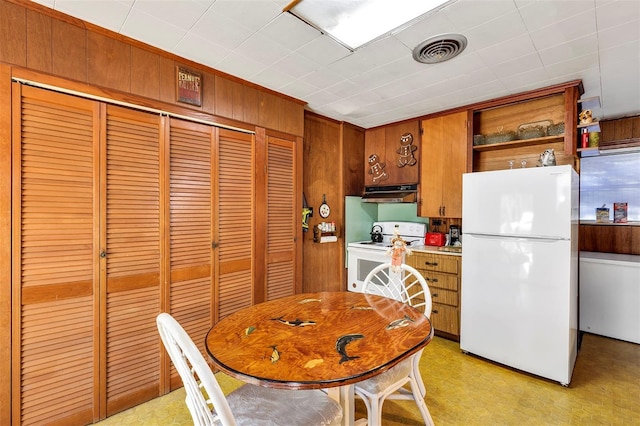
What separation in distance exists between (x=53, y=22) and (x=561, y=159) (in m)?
3.88

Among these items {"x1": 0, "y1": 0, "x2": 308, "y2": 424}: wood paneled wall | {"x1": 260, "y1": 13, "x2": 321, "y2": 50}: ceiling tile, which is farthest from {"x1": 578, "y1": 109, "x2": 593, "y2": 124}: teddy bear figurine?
{"x1": 0, "y1": 0, "x2": 308, "y2": 424}: wood paneled wall

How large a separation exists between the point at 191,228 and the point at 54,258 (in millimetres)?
779

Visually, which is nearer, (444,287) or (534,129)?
(534,129)

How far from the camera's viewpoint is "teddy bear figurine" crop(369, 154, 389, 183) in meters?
3.79

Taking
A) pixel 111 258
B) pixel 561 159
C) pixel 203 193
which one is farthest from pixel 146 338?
pixel 561 159

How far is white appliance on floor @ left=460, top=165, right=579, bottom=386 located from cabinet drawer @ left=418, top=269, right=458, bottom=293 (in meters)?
0.24

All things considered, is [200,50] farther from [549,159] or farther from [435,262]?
[549,159]

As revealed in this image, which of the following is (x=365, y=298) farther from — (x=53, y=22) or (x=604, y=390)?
(x=53, y=22)

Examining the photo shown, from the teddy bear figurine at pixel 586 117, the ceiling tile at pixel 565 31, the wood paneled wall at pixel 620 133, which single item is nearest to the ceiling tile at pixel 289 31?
the ceiling tile at pixel 565 31

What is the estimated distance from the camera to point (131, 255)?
196 cm

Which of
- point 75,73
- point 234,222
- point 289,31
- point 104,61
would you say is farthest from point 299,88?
point 75,73

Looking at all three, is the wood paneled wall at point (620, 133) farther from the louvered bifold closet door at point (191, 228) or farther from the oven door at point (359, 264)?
the louvered bifold closet door at point (191, 228)

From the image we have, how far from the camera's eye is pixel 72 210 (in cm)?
174

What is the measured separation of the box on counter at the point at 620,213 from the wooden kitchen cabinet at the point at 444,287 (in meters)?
2.03
